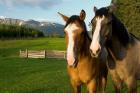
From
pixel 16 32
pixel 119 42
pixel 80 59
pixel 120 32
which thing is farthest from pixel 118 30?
pixel 16 32

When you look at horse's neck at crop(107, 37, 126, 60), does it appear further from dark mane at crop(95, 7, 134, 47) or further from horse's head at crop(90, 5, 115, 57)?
horse's head at crop(90, 5, 115, 57)

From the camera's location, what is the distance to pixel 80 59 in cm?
820

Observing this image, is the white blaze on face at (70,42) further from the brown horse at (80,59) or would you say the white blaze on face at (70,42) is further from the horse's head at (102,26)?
the horse's head at (102,26)

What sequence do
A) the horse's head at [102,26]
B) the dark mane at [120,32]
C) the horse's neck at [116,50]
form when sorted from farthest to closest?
the horse's neck at [116,50] < the dark mane at [120,32] < the horse's head at [102,26]

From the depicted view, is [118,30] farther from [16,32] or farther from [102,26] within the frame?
[16,32]

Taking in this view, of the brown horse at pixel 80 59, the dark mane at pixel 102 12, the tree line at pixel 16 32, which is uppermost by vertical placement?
the dark mane at pixel 102 12

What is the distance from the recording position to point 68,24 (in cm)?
762

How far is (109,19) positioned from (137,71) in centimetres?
147

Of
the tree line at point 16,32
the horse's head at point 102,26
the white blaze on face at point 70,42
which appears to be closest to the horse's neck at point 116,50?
the horse's head at point 102,26

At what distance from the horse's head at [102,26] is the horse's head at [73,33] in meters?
0.35

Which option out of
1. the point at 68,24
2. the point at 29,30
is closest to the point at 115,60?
the point at 68,24

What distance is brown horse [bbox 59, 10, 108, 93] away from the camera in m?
7.39

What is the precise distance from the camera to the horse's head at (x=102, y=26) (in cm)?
703

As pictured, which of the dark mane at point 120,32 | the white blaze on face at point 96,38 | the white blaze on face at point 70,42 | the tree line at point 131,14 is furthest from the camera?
the tree line at point 131,14
